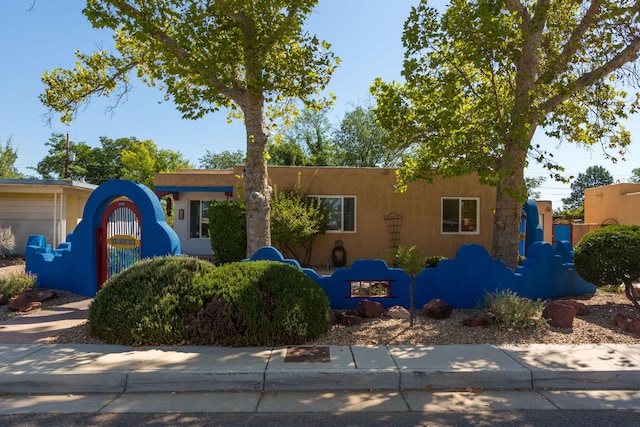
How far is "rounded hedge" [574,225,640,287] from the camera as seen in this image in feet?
26.1

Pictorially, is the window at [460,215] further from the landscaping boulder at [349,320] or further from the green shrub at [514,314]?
the landscaping boulder at [349,320]

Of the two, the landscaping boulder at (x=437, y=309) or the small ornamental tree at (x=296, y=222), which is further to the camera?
the small ornamental tree at (x=296, y=222)

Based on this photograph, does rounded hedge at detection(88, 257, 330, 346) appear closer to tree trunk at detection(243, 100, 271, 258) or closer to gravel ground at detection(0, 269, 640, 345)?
gravel ground at detection(0, 269, 640, 345)

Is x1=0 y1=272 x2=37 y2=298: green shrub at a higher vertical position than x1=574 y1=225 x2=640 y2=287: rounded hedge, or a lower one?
lower

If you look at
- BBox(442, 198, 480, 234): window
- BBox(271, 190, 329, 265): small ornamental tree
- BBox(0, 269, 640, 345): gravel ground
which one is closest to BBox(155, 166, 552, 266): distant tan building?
BBox(442, 198, 480, 234): window

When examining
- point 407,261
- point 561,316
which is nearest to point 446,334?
point 561,316

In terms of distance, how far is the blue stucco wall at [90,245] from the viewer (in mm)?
9203

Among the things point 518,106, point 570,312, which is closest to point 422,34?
point 518,106

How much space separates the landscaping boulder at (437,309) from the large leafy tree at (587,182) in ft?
241

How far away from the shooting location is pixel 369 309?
26.1ft

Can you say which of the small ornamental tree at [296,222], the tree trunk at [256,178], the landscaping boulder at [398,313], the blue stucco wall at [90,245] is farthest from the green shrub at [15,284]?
the landscaping boulder at [398,313]

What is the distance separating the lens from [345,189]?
15117 millimetres

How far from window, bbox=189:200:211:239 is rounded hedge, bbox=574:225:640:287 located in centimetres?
1352

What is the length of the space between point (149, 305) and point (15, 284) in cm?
513
